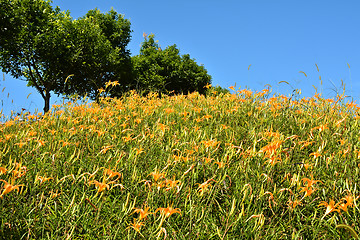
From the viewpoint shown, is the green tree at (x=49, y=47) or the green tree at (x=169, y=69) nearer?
the green tree at (x=49, y=47)

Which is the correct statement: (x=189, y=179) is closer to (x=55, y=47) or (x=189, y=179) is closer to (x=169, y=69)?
(x=55, y=47)

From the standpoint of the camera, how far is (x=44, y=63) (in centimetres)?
1580

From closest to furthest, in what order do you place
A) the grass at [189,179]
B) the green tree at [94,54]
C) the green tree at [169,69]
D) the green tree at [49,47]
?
the grass at [189,179], the green tree at [49,47], the green tree at [94,54], the green tree at [169,69]

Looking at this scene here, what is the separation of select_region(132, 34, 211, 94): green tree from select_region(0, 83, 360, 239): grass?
1801 cm

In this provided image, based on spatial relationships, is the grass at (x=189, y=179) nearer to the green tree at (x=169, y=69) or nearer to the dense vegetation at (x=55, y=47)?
the dense vegetation at (x=55, y=47)

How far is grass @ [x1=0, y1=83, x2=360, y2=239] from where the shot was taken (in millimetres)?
2020

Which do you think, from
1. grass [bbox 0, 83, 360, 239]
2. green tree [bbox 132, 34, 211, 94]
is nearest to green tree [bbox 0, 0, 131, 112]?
green tree [bbox 132, 34, 211, 94]

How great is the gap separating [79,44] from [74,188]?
596 inches

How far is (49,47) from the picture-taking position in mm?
15133

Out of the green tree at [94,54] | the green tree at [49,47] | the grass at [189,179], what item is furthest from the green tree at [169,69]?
the grass at [189,179]

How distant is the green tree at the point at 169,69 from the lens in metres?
23.1

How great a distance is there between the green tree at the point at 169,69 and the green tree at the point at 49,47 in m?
4.91

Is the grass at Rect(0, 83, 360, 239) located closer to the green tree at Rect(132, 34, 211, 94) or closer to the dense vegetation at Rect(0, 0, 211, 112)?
the dense vegetation at Rect(0, 0, 211, 112)

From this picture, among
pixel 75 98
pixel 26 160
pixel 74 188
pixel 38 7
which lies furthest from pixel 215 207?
pixel 38 7
